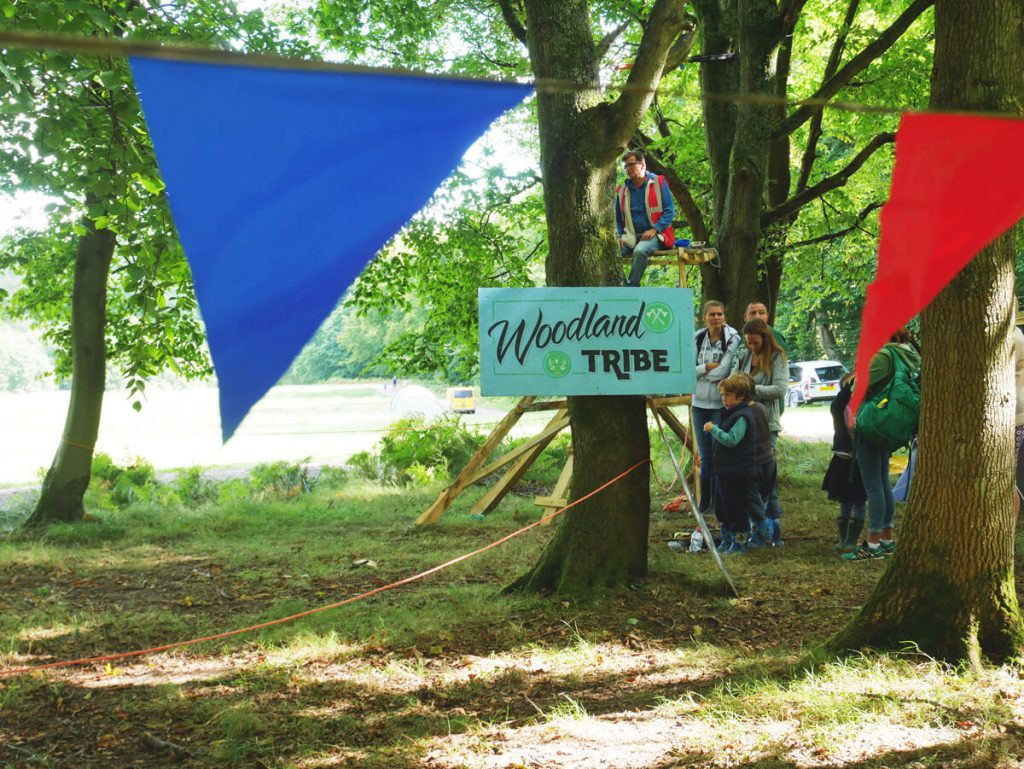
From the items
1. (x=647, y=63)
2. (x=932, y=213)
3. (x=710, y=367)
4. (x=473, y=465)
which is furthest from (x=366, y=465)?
(x=932, y=213)

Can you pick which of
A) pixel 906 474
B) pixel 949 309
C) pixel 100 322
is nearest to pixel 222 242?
pixel 949 309

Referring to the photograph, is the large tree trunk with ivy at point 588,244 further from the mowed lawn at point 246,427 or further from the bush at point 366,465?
the mowed lawn at point 246,427

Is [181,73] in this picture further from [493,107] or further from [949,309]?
[949,309]

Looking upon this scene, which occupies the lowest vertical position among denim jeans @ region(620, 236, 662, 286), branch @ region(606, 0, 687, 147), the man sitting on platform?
denim jeans @ region(620, 236, 662, 286)

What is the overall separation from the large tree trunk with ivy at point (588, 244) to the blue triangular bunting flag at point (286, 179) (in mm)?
2749

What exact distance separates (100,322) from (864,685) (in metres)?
9.44

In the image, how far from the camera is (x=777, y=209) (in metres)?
11.2

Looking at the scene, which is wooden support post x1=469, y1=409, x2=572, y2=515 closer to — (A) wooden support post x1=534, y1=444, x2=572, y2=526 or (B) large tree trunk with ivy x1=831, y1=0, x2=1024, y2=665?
(A) wooden support post x1=534, y1=444, x2=572, y2=526

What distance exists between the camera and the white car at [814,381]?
3219 centimetres

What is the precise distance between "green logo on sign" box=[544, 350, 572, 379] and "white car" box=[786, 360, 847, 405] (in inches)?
1122

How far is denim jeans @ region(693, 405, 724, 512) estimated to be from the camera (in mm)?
7203

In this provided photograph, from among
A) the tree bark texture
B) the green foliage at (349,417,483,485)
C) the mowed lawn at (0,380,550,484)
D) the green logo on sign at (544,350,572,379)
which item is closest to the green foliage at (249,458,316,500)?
the green foliage at (349,417,483,485)

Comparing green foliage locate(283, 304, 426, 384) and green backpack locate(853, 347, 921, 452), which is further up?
green foliage locate(283, 304, 426, 384)

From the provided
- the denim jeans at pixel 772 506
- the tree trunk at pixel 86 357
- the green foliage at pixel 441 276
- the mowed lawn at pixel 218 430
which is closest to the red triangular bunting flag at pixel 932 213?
the denim jeans at pixel 772 506
